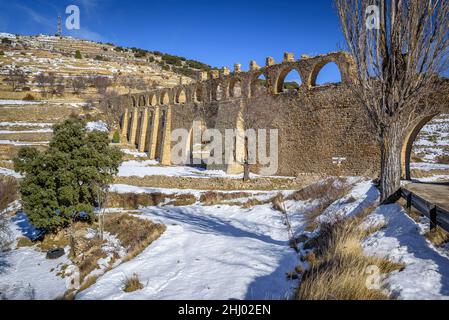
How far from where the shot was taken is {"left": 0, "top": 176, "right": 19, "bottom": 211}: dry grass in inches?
718

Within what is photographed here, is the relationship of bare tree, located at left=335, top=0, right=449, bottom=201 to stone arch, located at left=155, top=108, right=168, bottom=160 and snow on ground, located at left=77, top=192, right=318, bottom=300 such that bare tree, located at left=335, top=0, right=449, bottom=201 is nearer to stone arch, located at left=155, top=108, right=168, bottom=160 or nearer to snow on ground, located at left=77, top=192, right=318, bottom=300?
snow on ground, located at left=77, top=192, right=318, bottom=300

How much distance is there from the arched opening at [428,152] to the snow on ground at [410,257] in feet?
26.6

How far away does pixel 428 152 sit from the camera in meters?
24.2

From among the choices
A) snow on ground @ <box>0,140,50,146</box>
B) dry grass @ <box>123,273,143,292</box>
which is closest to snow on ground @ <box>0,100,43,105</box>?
snow on ground @ <box>0,140,50,146</box>

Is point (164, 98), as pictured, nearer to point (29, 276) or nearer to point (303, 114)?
point (303, 114)

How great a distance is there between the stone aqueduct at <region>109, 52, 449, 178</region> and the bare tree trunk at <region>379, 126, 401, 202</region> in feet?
14.4

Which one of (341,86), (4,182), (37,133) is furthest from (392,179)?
(37,133)

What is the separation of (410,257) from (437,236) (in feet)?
2.45

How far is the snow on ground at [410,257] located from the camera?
374cm

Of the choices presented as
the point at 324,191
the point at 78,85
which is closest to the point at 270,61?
the point at 324,191

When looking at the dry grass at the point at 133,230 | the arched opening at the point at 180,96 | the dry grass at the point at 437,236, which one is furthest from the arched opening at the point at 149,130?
the dry grass at the point at 437,236

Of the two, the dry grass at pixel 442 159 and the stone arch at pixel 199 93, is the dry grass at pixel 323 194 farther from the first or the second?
the stone arch at pixel 199 93
